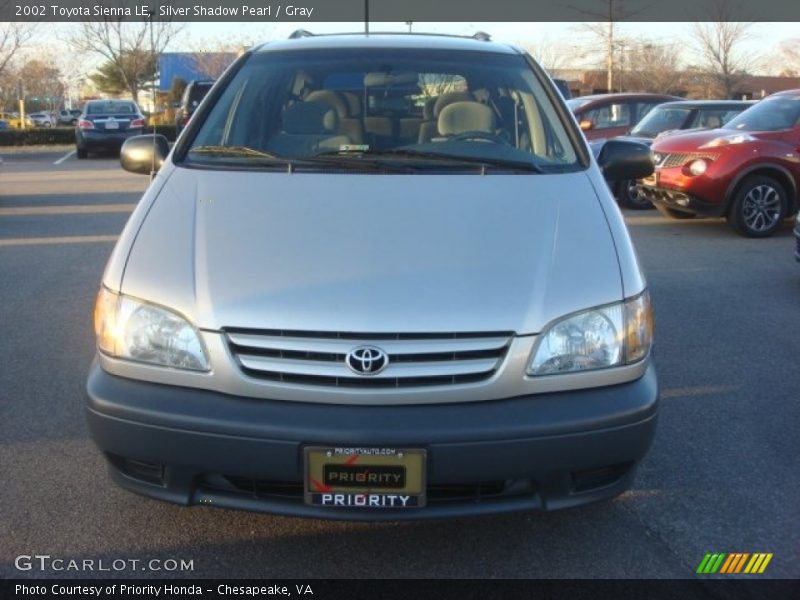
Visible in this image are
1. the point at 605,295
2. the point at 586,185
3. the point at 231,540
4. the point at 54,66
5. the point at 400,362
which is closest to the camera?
the point at 400,362

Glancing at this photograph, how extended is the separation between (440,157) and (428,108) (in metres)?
0.53

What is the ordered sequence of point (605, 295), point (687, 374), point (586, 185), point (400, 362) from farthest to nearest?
point (687, 374)
point (586, 185)
point (605, 295)
point (400, 362)

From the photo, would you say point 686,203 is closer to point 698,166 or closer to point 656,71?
point 698,166

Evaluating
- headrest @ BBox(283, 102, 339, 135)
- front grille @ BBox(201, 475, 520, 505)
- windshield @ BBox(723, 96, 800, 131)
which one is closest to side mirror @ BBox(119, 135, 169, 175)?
headrest @ BBox(283, 102, 339, 135)

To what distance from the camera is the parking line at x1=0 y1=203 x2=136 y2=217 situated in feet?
38.7

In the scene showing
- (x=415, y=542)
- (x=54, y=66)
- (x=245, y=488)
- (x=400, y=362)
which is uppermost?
(x=54, y=66)

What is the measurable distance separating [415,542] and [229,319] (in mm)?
1082

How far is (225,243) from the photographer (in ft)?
10.1

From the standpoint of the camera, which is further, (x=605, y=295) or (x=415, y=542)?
(x=415, y=542)

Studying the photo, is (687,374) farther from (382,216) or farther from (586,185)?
(382,216)

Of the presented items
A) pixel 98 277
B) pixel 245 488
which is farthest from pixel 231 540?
pixel 98 277

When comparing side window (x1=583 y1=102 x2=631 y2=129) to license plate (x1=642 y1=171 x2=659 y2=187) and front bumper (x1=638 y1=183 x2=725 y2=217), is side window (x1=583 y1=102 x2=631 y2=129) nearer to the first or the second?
license plate (x1=642 y1=171 x2=659 y2=187)

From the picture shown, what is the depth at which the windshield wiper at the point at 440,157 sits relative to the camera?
3.68m

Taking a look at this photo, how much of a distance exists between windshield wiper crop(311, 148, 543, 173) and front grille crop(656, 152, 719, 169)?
265 inches
